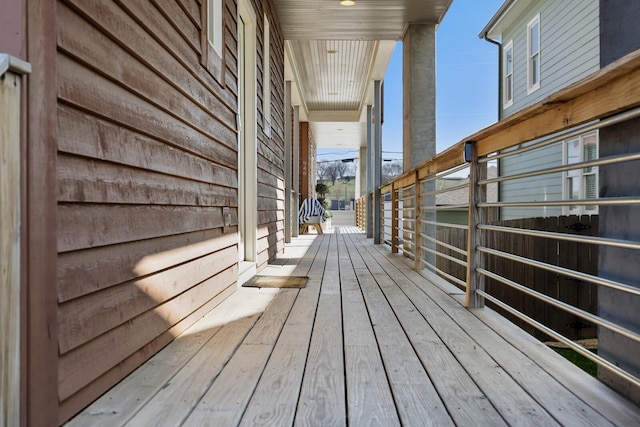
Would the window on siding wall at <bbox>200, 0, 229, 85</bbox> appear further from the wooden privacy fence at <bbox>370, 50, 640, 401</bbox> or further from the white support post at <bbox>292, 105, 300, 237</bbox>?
the white support post at <bbox>292, 105, 300, 237</bbox>

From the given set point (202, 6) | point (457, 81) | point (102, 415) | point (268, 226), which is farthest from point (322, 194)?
point (102, 415)

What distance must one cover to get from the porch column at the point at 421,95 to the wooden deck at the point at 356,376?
2.97m

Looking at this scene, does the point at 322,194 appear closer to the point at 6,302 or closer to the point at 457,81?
the point at 457,81

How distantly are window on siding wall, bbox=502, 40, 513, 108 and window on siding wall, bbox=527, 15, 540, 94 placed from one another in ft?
2.50

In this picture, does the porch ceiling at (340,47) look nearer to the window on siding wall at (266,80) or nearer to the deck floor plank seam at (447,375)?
the window on siding wall at (266,80)

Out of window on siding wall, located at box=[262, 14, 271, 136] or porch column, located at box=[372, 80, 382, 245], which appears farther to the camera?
porch column, located at box=[372, 80, 382, 245]

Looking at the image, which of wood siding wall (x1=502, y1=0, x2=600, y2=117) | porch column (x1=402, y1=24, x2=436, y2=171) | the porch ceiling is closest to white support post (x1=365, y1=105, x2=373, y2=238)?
the porch ceiling

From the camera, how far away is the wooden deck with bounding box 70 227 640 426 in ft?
4.03

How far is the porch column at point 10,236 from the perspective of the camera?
3.09ft

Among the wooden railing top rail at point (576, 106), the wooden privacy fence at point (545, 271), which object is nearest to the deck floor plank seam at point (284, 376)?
the wooden railing top rail at point (576, 106)

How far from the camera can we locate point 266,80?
4.47 meters

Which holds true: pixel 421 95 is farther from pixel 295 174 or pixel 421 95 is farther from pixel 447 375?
pixel 295 174

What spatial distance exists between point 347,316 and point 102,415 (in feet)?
4.40

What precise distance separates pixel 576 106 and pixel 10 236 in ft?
5.14
